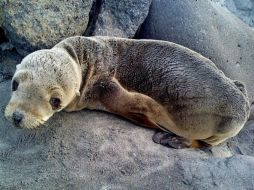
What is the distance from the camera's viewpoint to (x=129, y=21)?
5.11m

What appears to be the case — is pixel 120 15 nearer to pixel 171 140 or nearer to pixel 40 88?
pixel 171 140

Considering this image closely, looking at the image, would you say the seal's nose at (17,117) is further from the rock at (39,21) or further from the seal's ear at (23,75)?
the rock at (39,21)

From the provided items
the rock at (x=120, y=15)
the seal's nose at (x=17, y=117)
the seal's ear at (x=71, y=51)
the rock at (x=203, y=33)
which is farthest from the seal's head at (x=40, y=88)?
the rock at (x=203, y=33)

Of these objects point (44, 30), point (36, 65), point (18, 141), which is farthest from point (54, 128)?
point (44, 30)

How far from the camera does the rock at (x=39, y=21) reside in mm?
4535

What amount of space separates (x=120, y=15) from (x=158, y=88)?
52.3 inches

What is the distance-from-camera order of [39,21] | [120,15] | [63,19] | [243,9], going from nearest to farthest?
1. [39,21]
2. [63,19]
3. [120,15]
4. [243,9]

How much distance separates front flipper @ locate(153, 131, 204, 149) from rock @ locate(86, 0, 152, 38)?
56.8 inches

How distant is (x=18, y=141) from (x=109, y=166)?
822 millimetres

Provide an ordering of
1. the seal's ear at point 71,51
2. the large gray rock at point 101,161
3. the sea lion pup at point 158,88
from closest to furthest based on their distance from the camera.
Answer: the large gray rock at point 101,161, the sea lion pup at point 158,88, the seal's ear at point 71,51

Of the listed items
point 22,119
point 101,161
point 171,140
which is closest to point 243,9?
point 171,140

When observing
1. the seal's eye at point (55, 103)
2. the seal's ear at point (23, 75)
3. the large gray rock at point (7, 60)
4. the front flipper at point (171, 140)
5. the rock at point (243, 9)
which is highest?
the rock at point (243, 9)

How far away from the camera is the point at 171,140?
13.5 feet

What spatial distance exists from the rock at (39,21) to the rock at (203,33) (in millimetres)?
954
